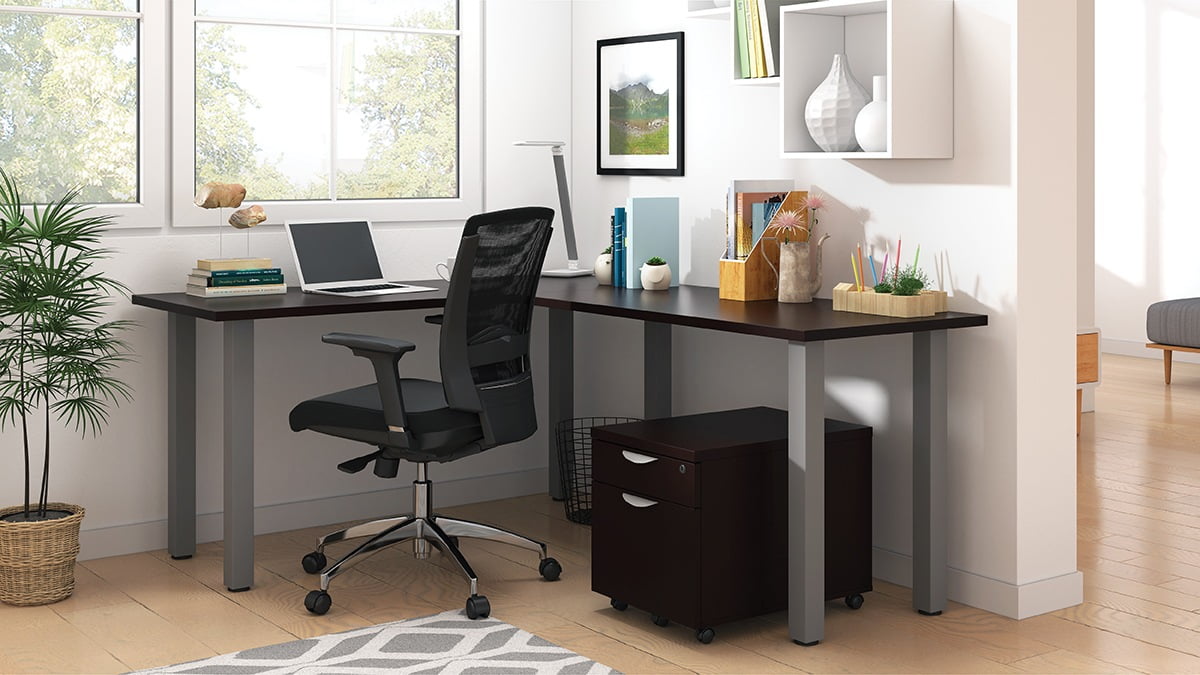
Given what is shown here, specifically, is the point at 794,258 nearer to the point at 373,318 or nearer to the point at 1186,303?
Result: the point at 373,318

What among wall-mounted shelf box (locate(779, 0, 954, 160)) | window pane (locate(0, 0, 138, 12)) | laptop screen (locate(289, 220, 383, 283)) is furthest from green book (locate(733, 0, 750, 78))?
window pane (locate(0, 0, 138, 12))

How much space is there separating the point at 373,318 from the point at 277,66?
0.87m

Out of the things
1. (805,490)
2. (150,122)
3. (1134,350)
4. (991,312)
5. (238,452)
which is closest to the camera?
(805,490)

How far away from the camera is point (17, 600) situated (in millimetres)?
3693

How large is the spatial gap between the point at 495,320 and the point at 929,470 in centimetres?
120

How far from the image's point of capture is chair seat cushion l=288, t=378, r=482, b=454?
3.58 metres

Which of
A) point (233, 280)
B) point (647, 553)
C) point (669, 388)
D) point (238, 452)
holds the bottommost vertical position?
point (647, 553)

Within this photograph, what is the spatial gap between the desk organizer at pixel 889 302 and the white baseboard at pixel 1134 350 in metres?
5.44

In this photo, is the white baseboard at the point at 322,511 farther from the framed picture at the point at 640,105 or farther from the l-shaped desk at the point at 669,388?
the framed picture at the point at 640,105

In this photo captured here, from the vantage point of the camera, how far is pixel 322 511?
4613 millimetres

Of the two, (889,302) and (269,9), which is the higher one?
(269,9)

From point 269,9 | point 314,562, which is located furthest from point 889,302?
point 269,9

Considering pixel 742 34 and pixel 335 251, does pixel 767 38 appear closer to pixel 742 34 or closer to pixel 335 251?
pixel 742 34

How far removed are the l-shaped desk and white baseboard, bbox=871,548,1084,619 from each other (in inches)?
3.8
